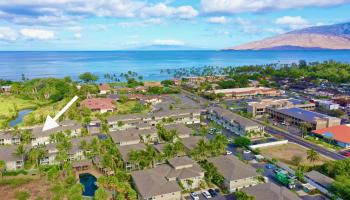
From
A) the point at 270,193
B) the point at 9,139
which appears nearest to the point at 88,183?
the point at 9,139

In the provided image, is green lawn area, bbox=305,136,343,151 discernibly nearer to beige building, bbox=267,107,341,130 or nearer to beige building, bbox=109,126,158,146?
beige building, bbox=267,107,341,130

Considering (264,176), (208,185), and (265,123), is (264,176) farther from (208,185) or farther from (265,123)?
(265,123)

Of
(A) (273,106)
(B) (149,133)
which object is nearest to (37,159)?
(B) (149,133)

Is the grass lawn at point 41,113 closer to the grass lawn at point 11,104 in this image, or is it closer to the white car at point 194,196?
the grass lawn at point 11,104

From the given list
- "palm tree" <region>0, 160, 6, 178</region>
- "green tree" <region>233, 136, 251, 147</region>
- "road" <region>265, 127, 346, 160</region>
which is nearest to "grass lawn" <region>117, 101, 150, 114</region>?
"green tree" <region>233, 136, 251, 147</region>

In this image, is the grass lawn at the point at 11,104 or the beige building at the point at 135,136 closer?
the beige building at the point at 135,136

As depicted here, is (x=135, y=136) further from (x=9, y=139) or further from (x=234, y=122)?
(x=9, y=139)

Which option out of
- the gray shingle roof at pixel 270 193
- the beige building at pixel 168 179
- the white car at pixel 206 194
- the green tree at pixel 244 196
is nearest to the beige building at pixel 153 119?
the beige building at pixel 168 179
